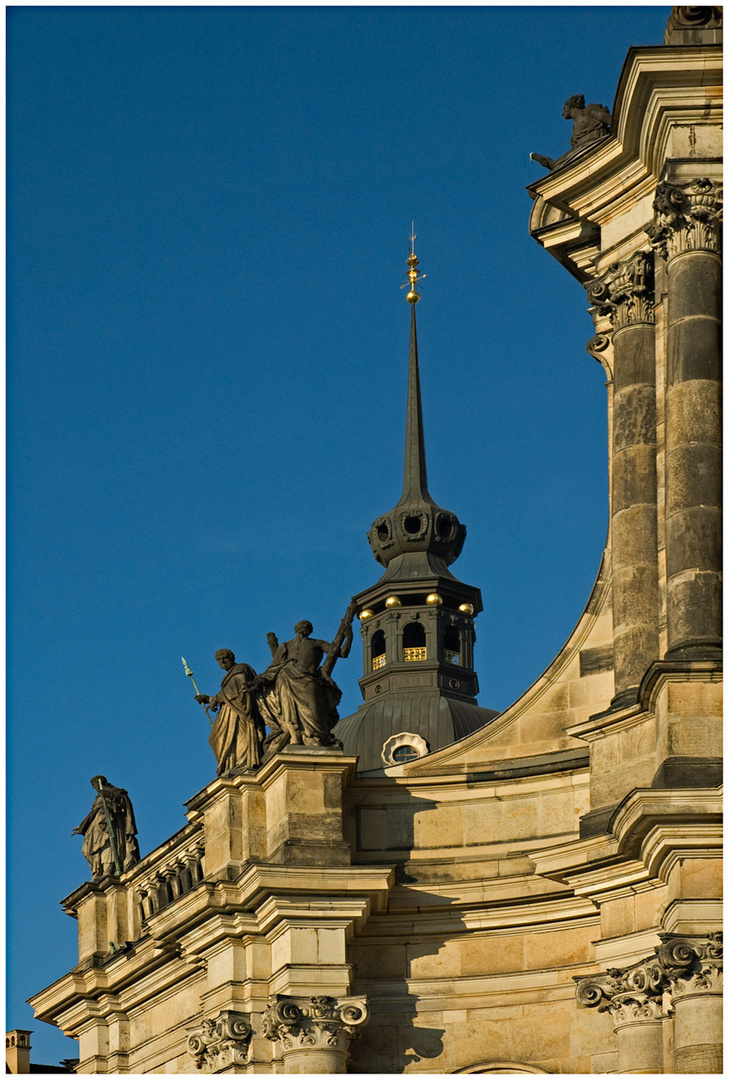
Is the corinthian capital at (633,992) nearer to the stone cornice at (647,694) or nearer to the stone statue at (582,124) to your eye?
the stone cornice at (647,694)

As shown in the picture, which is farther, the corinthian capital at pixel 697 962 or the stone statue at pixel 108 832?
the stone statue at pixel 108 832

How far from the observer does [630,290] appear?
998 inches

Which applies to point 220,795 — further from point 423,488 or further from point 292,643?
point 423,488

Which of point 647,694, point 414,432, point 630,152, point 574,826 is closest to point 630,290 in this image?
point 630,152

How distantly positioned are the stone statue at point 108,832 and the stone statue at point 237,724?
529cm

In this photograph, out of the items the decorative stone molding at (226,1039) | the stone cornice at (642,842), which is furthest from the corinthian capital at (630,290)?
the decorative stone molding at (226,1039)

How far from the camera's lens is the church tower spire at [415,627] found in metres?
71.9

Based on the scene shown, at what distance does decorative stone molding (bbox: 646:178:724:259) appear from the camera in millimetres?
24203

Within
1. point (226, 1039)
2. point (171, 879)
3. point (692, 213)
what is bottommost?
point (226, 1039)

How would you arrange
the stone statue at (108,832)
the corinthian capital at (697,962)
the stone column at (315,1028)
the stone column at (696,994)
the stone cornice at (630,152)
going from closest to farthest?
the stone column at (696,994), the corinthian capital at (697,962), the stone cornice at (630,152), the stone column at (315,1028), the stone statue at (108,832)

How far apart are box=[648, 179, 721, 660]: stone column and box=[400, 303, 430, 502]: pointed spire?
1802 inches

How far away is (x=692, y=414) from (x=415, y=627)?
2041 inches

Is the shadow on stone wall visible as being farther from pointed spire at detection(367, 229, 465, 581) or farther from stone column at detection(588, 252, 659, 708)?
pointed spire at detection(367, 229, 465, 581)

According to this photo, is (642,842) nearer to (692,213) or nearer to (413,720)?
(692,213)
